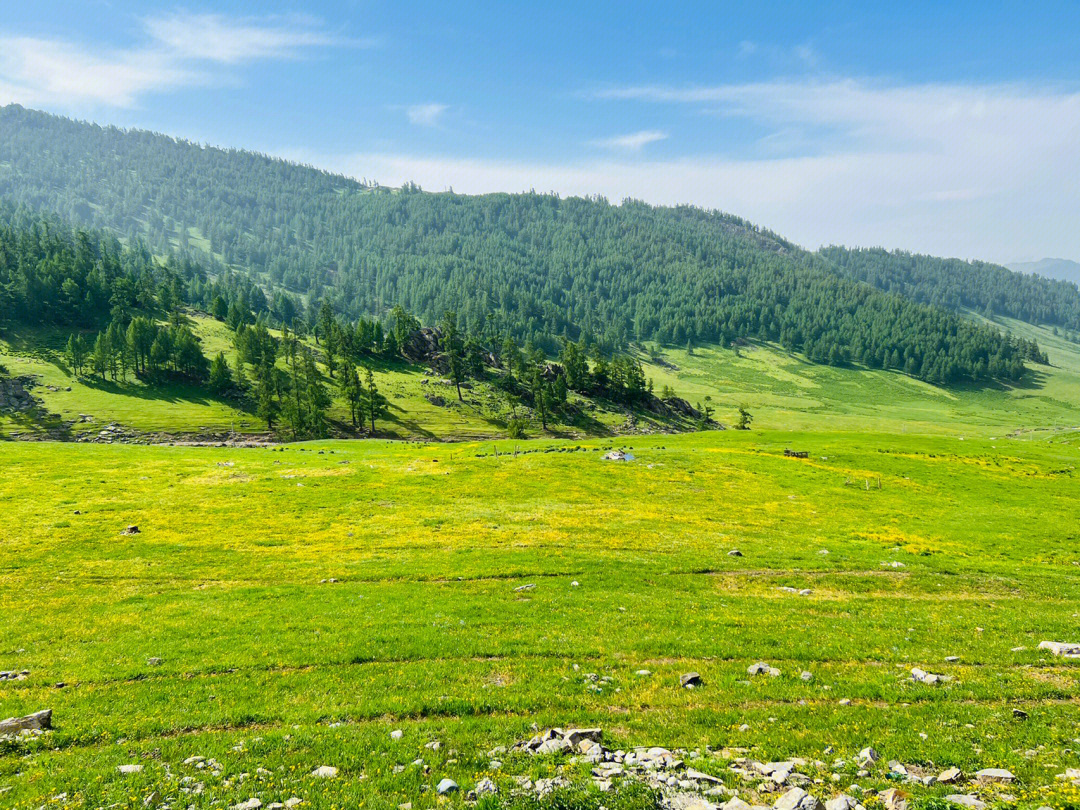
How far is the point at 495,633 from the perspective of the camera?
66.6 feet

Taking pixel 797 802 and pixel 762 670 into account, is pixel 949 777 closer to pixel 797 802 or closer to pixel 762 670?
pixel 797 802

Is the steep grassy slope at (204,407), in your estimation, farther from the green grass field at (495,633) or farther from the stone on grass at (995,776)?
the stone on grass at (995,776)

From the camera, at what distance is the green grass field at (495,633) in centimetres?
1166

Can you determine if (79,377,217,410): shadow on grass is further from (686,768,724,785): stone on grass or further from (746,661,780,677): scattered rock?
(686,768,724,785): stone on grass

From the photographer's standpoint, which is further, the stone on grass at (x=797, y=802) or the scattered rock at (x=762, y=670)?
the scattered rock at (x=762, y=670)

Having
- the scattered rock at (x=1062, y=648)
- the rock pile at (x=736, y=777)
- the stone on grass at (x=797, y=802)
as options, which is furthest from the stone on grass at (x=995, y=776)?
the scattered rock at (x=1062, y=648)

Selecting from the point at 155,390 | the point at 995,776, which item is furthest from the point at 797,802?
the point at 155,390

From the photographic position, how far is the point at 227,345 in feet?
618

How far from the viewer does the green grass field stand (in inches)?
459

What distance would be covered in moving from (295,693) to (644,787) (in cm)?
1127

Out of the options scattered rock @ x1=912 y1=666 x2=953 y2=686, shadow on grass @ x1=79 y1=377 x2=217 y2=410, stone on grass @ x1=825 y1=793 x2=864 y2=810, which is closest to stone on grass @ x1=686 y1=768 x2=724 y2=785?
stone on grass @ x1=825 y1=793 x2=864 y2=810

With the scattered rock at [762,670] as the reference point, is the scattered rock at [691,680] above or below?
below

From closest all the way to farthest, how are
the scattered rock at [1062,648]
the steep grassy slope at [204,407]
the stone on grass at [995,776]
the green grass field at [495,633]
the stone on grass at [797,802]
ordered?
1. the stone on grass at [797,802]
2. the stone on grass at [995,776]
3. the green grass field at [495,633]
4. the scattered rock at [1062,648]
5. the steep grassy slope at [204,407]

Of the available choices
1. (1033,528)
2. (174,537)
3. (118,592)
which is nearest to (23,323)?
(174,537)
